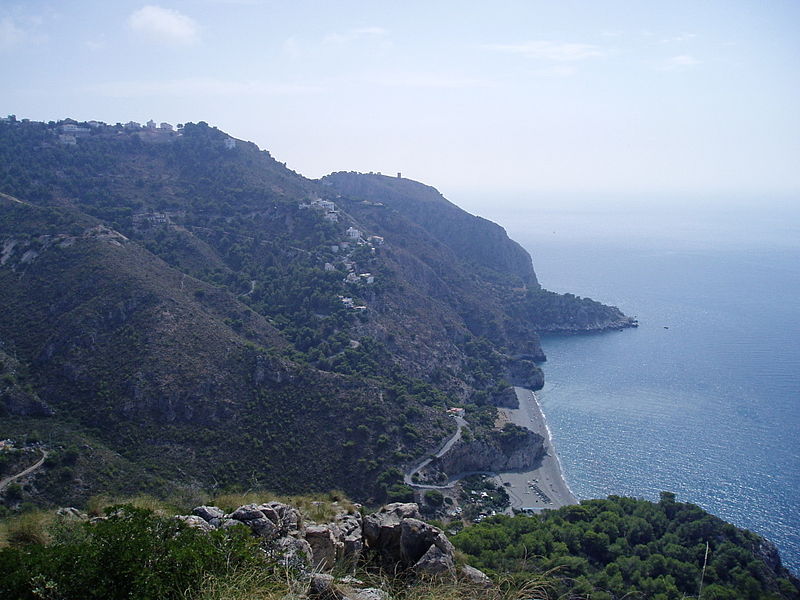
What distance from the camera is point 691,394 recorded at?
54781 mm

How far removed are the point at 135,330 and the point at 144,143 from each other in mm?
47633

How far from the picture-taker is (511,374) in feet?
196

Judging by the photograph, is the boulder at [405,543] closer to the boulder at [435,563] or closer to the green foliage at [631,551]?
the boulder at [435,563]

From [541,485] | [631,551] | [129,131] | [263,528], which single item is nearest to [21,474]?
[263,528]

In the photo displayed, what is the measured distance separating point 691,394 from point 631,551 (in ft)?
111

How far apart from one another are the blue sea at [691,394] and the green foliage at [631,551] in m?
7.17

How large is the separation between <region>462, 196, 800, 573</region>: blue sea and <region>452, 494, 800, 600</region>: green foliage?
23.5ft

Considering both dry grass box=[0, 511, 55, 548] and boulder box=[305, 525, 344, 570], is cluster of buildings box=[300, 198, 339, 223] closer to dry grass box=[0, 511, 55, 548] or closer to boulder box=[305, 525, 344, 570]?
dry grass box=[0, 511, 55, 548]

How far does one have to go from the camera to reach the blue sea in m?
38.7

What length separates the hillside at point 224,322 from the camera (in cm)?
3047

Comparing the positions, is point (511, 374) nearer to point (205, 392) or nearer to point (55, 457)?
point (205, 392)

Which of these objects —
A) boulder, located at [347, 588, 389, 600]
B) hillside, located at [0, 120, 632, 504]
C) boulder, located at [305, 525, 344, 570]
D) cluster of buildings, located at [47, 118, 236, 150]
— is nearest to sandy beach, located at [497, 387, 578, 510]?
hillside, located at [0, 120, 632, 504]

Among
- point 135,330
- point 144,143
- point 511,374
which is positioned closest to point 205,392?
point 135,330

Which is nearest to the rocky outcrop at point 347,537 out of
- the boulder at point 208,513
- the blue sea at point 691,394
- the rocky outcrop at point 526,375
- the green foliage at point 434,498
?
the boulder at point 208,513
